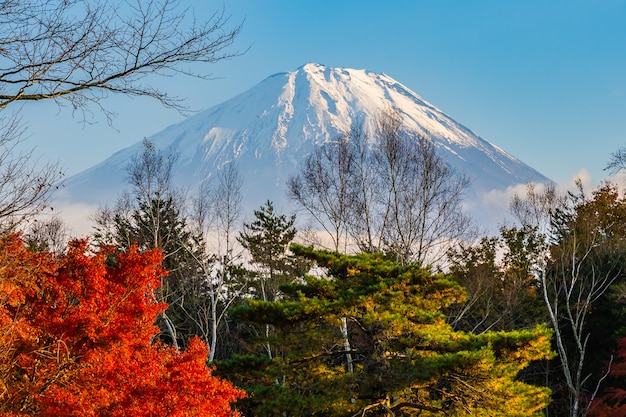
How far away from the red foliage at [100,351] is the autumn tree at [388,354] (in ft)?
2.97

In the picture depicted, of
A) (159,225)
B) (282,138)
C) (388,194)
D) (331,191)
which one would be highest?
(282,138)

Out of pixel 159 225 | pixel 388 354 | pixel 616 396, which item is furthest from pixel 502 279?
pixel 388 354

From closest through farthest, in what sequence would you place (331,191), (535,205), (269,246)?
(331,191), (535,205), (269,246)

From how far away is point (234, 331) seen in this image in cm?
2692

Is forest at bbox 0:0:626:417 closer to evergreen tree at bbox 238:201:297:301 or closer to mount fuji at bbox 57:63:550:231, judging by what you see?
evergreen tree at bbox 238:201:297:301

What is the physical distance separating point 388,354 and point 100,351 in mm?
5343

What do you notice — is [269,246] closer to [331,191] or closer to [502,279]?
[502,279]

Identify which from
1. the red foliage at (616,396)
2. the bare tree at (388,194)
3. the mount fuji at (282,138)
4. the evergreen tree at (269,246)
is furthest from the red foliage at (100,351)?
the mount fuji at (282,138)

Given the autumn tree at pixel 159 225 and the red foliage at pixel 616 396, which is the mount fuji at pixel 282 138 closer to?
the autumn tree at pixel 159 225

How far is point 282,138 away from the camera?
86.6m

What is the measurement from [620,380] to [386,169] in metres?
10.1

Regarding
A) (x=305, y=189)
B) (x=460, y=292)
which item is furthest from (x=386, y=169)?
(x=460, y=292)

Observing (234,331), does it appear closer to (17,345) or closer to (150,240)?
(150,240)

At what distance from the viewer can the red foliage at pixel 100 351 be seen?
9125 mm
